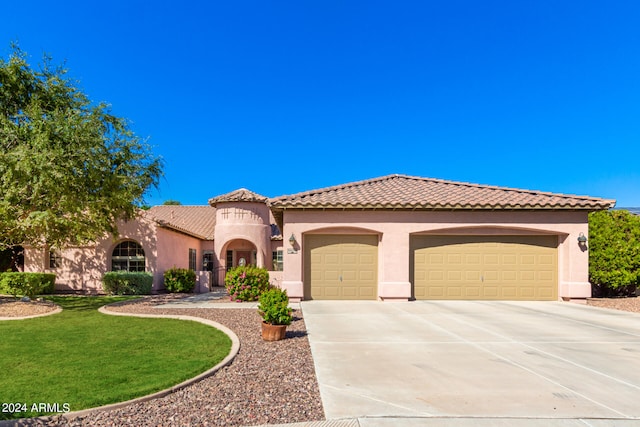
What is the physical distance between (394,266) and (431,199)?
121 inches

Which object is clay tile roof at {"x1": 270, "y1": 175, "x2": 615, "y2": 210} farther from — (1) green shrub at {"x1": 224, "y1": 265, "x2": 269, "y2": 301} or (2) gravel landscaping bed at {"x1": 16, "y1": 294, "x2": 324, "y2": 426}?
(2) gravel landscaping bed at {"x1": 16, "y1": 294, "x2": 324, "y2": 426}

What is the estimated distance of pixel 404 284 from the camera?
13656 mm

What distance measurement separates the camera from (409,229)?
1405cm

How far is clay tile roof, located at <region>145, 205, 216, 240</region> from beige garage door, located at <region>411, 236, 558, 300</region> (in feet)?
53.7

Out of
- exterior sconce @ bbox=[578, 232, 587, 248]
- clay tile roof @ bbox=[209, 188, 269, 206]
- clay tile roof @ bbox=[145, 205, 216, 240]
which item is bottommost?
exterior sconce @ bbox=[578, 232, 587, 248]

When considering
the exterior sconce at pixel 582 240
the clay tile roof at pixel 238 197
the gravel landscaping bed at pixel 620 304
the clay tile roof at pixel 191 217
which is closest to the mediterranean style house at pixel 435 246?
the exterior sconce at pixel 582 240

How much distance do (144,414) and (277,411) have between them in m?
1.52

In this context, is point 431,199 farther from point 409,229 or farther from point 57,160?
point 57,160

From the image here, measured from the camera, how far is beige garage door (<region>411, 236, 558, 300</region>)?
1400 cm

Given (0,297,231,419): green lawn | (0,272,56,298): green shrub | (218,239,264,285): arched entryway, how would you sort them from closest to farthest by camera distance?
(0,297,231,419): green lawn, (0,272,56,298): green shrub, (218,239,264,285): arched entryway

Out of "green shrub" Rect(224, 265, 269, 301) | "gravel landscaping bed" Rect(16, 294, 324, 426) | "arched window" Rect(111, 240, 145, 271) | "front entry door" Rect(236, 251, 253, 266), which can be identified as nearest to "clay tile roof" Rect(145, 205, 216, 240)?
"front entry door" Rect(236, 251, 253, 266)

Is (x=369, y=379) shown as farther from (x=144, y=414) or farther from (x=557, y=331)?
(x=557, y=331)

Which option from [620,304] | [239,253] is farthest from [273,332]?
[239,253]

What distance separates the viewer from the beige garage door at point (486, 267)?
45.9 ft
